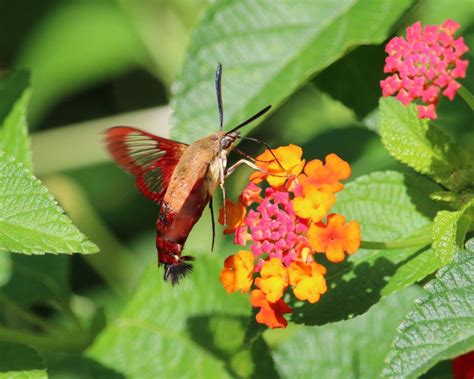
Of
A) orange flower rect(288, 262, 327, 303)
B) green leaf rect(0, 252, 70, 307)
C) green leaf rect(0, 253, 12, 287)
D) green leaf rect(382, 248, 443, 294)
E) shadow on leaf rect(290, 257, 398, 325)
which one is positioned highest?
orange flower rect(288, 262, 327, 303)

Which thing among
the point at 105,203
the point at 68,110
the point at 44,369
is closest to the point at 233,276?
the point at 44,369

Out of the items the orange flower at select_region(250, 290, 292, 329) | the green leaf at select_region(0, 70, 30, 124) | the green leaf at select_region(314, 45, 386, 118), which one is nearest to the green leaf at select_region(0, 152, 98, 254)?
the orange flower at select_region(250, 290, 292, 329)

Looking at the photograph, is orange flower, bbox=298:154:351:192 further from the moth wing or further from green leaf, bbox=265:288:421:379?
green leaf, bbox=265:288:421:379

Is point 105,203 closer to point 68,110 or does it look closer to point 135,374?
point 68,110

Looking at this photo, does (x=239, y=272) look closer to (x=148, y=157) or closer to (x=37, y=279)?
(x=148, y=157)

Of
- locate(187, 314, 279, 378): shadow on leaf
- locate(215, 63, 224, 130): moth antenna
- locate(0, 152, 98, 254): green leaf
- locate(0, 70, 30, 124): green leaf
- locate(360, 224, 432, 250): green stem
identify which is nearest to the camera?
locate(0, 152, 98, 254): green leaf

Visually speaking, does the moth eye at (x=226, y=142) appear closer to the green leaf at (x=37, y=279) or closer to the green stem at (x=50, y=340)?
the green stem at (x=50, y=340)
